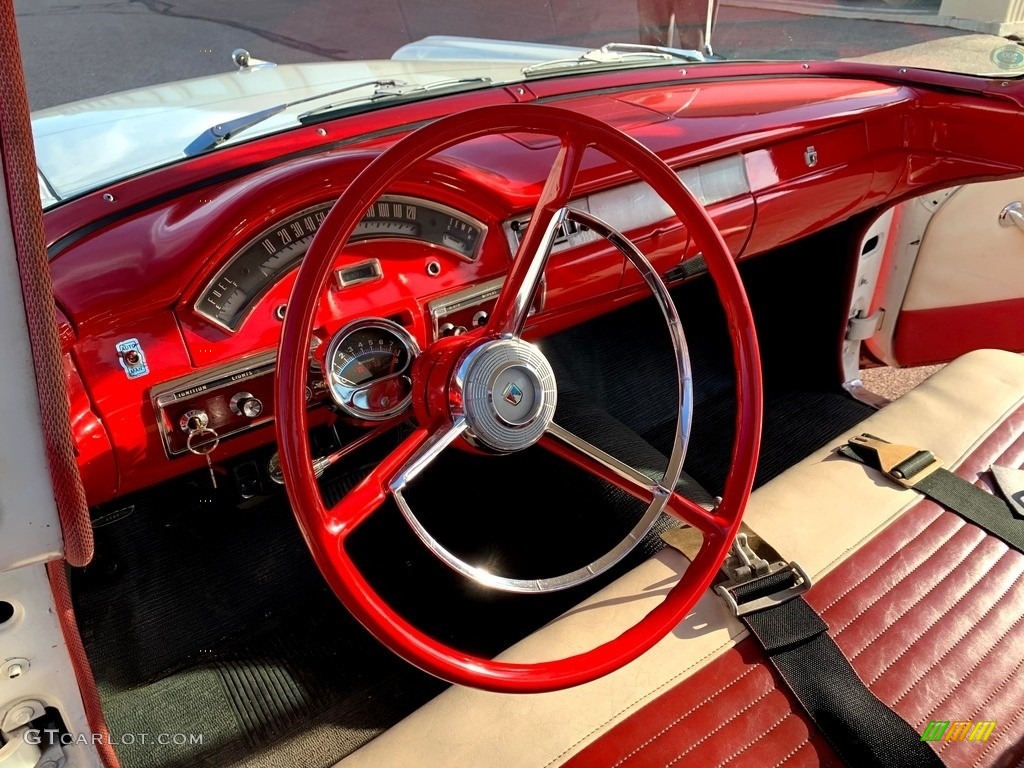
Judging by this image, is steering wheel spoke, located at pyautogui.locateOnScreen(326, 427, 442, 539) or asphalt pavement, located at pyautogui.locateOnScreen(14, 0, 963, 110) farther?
asphalt pavement, located at pyautogui.locateOnScreen(14, 0, 963, 110)

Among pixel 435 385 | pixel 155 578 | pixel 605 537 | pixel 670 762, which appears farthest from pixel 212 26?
pixel 670 762

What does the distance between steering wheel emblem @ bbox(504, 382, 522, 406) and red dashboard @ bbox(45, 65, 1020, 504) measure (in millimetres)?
347

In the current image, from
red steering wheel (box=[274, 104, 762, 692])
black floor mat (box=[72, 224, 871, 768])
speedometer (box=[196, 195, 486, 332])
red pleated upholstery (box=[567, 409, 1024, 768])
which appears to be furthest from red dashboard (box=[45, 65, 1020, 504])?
red pleated upholstery (box=[567, 409, 1024, 768])

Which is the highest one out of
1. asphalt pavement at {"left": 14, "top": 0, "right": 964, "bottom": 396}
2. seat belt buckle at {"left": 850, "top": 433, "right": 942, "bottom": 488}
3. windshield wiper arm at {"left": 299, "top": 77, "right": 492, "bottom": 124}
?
asphalt pavement at {"left": 14, "top": 0, "right": 964, "bottom": 396}

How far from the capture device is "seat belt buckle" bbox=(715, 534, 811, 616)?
132cm

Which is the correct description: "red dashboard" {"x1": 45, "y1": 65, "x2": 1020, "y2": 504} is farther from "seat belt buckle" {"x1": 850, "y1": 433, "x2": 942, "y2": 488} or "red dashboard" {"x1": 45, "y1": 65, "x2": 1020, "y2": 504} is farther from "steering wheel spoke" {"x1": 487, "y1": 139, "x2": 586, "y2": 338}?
"seat belt buckle" {"x1": 850, "y1": 433, "x2": 942, "y2": 488}

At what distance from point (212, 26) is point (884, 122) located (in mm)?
1550

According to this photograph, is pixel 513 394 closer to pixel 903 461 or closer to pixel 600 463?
pixel 600 463

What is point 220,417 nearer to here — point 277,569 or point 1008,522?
point 277,569

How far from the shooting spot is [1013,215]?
7.65 feet

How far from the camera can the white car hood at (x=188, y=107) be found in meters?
1.46

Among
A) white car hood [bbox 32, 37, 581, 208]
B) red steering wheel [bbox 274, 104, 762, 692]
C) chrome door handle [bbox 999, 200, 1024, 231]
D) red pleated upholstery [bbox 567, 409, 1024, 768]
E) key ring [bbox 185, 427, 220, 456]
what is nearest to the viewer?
red steering wheel [bbox 274, 104, 762, 692]

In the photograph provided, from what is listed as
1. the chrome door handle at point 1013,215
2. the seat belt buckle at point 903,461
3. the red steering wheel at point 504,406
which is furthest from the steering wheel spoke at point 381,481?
the chrome door handle at point 1013,215

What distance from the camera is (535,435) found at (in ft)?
3.63
